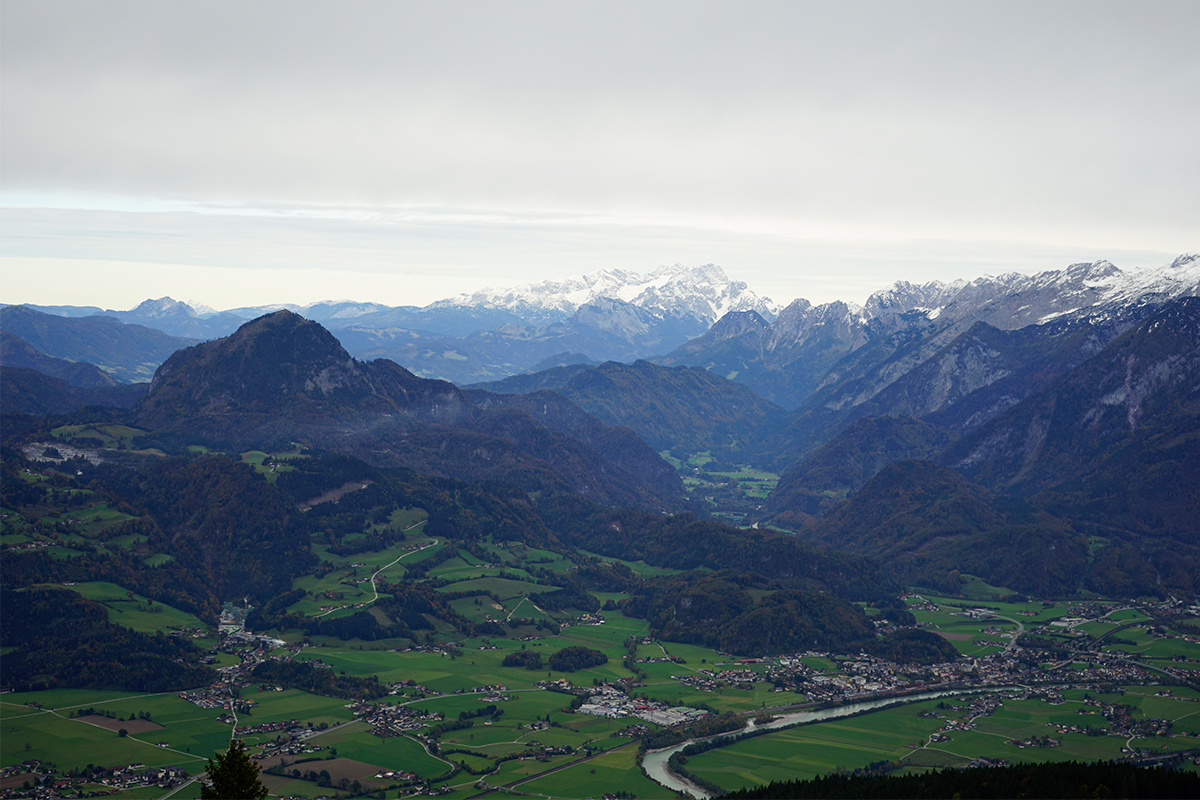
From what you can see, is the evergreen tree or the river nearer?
the evergreen tree

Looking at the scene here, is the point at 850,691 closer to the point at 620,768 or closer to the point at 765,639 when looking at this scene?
the point at 765,639

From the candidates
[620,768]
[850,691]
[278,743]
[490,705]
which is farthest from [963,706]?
[278,743]

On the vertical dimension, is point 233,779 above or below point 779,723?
above

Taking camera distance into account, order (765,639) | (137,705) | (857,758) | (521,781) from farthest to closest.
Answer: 1. (765,639)
2. (137,705)
3. (857,758)
4. (521,781)

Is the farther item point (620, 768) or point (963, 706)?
point (963, 706)

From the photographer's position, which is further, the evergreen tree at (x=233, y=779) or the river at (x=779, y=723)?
the river at (x=779, y=723)

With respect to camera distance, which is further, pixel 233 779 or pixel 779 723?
pixel 779 723

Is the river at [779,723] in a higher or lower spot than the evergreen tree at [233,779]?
lower

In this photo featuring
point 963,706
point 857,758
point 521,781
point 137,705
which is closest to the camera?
point 521,781
